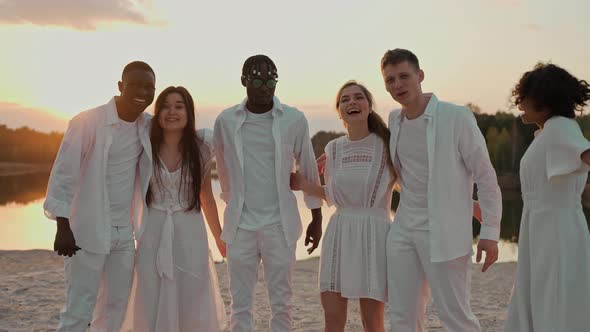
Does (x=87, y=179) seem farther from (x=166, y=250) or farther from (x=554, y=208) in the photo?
(x=554, y=208)

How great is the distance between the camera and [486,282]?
11.9 metres

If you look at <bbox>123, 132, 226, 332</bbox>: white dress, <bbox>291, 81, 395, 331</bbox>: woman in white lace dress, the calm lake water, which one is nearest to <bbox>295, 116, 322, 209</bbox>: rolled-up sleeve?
<bbox>291, 81, 395, 331</bbox>: woman in white lace dress

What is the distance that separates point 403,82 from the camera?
191 inches

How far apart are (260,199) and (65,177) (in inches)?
57.9

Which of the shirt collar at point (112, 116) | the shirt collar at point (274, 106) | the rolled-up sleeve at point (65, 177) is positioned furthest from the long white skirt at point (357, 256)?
the rolled-up sleeve at point (65, 177)

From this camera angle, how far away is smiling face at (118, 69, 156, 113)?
17.0 ft

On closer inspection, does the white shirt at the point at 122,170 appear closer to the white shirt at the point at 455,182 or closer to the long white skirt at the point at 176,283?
the long white skirt at the point at 176,283

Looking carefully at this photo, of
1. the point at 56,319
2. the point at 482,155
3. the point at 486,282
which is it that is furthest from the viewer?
the point at 486,282

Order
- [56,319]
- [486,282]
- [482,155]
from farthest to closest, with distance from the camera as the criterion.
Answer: [486,282] → [56,319] → [482,155]

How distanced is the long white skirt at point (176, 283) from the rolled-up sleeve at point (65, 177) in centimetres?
65

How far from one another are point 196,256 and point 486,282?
7.94m

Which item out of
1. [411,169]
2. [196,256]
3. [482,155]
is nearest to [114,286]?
[196,256]

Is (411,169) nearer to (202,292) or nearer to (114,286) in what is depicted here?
(202,292)

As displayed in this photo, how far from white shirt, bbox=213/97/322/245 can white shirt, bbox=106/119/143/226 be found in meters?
0.68
